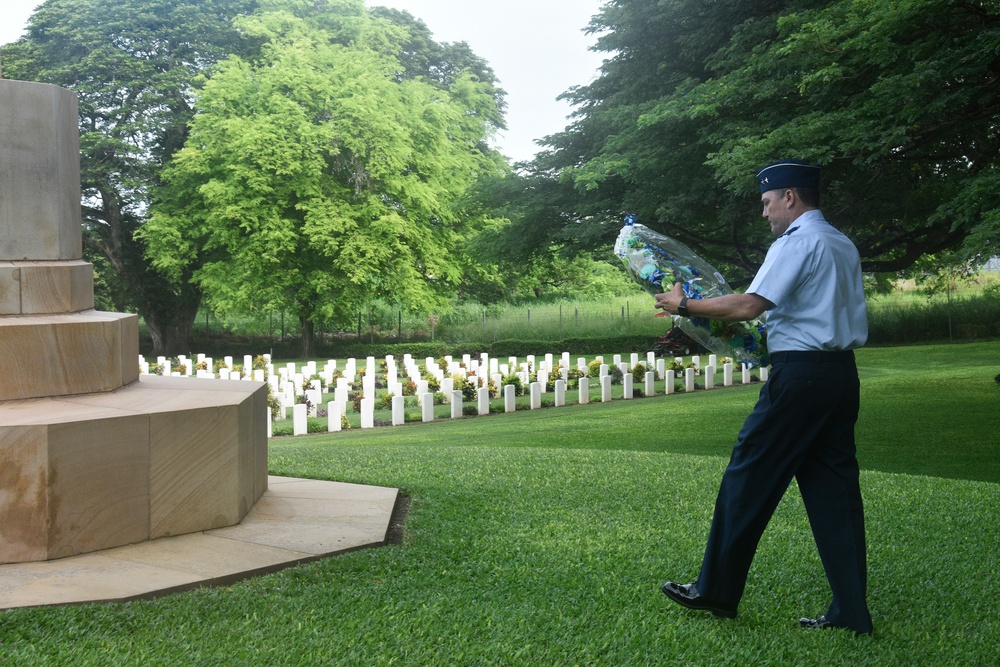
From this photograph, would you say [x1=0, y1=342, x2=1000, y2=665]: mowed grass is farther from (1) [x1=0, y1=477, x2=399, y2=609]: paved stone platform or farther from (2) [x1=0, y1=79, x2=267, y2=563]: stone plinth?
(2) [x1=0, y1=79, x2=267, y2=563]: stone plinth

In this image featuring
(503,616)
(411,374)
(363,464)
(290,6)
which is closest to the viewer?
(503,616)

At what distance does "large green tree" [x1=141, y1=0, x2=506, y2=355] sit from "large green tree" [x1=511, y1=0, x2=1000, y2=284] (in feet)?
38.7

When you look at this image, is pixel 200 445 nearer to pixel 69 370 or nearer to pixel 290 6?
pixel 69 370

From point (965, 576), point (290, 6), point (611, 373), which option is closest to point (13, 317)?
point (965, 576)

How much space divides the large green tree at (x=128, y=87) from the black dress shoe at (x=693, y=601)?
28.0m

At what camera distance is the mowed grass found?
3.24 metres

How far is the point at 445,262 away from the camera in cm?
2911

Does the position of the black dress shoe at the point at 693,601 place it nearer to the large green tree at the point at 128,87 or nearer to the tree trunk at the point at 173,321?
the large green tree at the point at 128,87

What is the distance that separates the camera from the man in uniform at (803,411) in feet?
11.1

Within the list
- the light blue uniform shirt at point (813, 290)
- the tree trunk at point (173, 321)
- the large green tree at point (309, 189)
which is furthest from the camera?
the tree trunk at point (173, 321)

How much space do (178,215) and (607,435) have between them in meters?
20.8

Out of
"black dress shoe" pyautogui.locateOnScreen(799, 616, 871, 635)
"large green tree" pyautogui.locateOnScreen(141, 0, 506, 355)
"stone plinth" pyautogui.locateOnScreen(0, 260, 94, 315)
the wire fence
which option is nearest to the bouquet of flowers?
"black dress shoe" pyautogui.locateOnScreen(799, 616, 871, 635)

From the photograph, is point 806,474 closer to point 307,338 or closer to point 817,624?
point 817,624

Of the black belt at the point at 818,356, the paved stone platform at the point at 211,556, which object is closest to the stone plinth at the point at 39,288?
the paved stone platform at the point at 211,556
